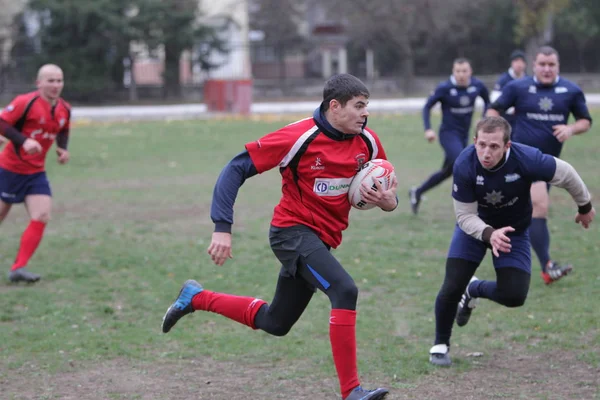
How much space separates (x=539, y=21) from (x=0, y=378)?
3228 cm

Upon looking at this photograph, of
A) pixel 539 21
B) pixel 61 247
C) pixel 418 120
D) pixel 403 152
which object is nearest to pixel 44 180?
pixel 61 247

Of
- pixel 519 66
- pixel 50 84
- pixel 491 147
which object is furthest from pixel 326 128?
pixel 519 66

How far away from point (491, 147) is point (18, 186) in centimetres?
527

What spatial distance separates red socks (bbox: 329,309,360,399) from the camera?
4812 millimetres

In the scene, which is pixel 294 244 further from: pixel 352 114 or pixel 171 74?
pixel 171 74

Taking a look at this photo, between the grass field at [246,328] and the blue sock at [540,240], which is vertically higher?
the blue sock at [540,240]

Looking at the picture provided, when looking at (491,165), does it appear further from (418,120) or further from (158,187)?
(418,120)

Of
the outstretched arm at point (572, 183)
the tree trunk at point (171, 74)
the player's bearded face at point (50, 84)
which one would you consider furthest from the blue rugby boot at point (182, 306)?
the tree trunk at point (171, 74)

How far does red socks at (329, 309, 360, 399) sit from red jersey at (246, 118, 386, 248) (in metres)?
0.57

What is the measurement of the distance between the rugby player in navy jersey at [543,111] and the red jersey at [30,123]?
14.8 ft

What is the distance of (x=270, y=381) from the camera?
18.8ft

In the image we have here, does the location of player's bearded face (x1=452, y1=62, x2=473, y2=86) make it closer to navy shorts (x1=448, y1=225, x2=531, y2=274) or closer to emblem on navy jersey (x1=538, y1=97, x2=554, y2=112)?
emblem on navy jersey (x1=538, y1=97, x2=554, y2=112)

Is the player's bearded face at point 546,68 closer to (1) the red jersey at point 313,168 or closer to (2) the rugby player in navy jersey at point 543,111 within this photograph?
(2) the rugby player in navy jersey at point 543,111

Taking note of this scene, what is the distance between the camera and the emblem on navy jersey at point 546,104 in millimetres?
8258
